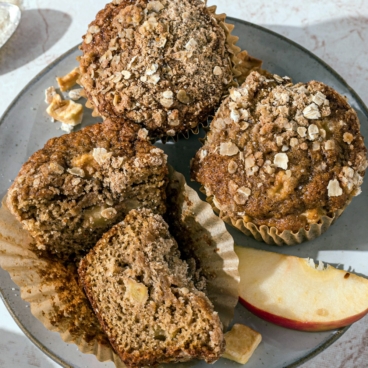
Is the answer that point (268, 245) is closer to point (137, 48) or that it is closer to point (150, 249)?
point (150, 249)

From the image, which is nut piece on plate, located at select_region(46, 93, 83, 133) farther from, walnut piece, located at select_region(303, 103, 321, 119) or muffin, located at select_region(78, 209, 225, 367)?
walnut piece, located at select_region(303, 103, 321, 119)

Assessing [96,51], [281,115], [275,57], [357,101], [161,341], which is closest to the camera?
[161,341]

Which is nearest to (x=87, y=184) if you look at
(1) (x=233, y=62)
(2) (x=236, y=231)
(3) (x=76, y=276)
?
(3) (x=76, y=276)

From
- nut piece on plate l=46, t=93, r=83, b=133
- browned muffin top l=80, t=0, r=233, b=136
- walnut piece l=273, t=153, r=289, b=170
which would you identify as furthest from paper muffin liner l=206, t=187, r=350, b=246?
nut piece on plate l=46, t=93, r=83, b=133

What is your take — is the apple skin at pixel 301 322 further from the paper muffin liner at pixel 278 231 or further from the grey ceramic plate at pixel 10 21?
the grey ceramic plate at pixel 10 21

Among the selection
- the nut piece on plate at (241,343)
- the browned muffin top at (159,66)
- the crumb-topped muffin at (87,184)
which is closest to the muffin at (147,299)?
the crumb-topped muffin at (87,184)

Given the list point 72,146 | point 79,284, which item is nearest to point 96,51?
point 72,146

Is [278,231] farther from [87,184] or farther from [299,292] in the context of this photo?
[87,184]
